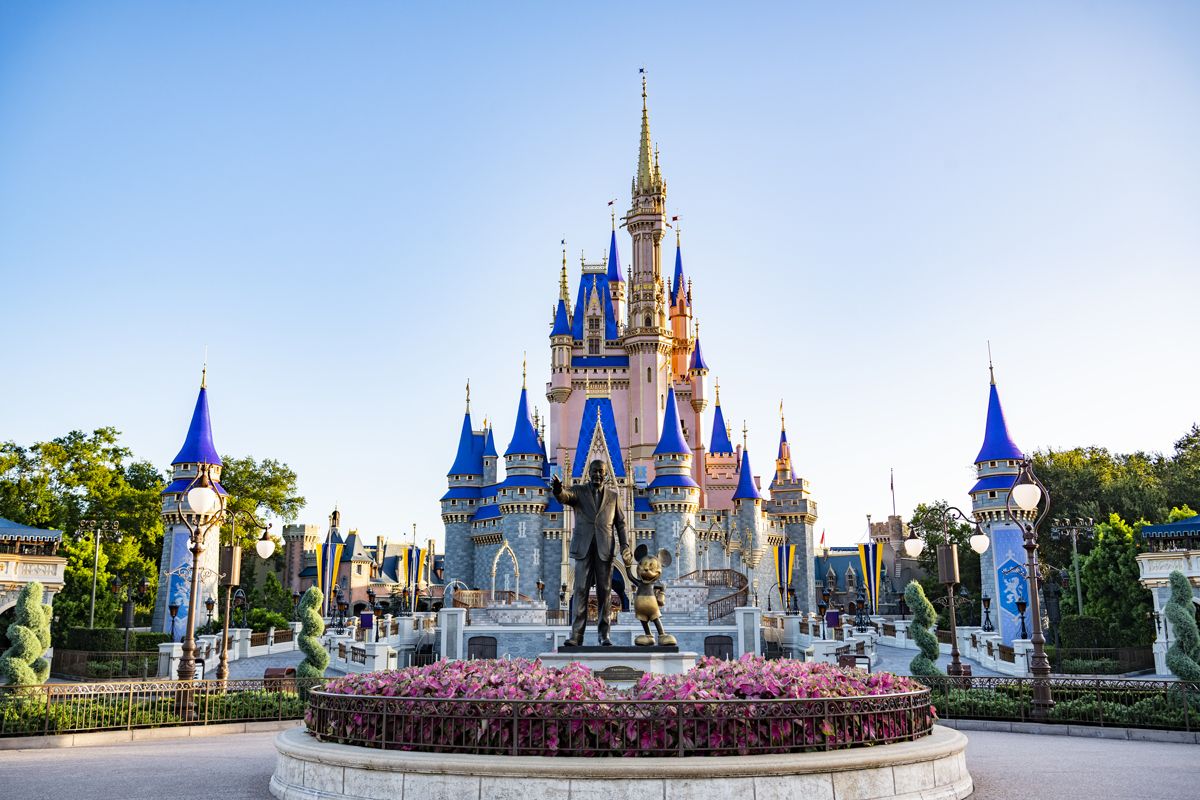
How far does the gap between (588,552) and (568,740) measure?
5170 mm

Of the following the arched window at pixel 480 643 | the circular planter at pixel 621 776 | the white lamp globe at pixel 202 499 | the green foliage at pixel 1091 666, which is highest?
the white lamp globe at pixel 202 499

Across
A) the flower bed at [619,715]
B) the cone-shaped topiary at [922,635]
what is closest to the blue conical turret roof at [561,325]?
the cone-shaped topiary at [922,635]

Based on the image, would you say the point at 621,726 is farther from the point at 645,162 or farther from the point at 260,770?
the point at 645,162

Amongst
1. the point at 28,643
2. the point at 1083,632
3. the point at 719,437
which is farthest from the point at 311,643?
the point at 719,437

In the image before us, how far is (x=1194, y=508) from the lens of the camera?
5231 centimetres

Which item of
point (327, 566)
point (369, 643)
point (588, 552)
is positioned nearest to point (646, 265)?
point (327, 566)

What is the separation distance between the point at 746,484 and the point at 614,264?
2032 cm

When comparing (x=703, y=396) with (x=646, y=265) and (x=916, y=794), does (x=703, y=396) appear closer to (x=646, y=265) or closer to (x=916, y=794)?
(x=646, y=265)

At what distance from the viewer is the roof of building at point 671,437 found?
184ft

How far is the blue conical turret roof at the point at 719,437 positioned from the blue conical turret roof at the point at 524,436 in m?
14.9

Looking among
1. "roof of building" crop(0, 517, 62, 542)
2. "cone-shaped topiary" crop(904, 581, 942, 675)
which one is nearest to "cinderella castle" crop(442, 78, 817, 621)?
"roof of building" crop(0, 517, 62, 542)

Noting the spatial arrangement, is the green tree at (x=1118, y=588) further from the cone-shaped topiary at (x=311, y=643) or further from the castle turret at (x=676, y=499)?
the cone-shaped topiary at (x=311, y=643)

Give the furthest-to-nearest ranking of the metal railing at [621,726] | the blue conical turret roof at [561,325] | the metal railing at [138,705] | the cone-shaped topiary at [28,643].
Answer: the blue conical turret roof at [561,325], the cone-shaped topiary at [28,643], the metal railing at [138,705], the metal railing at [621,726]

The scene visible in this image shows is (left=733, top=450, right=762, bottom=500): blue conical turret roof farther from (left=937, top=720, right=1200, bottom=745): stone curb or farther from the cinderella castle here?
(left=937, top=720, right=1200, bottom=745): stone curb
